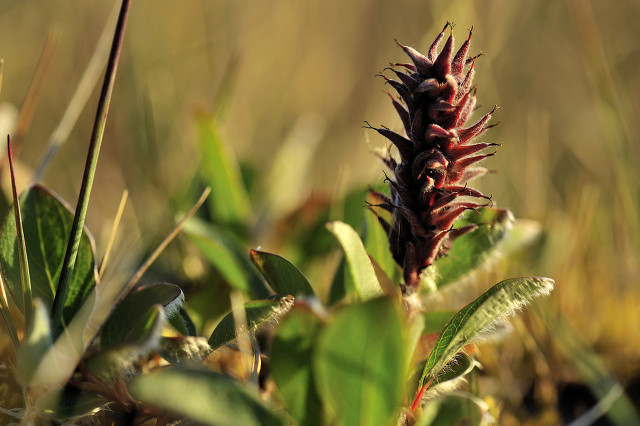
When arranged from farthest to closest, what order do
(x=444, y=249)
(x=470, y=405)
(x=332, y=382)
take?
(x=444, y=249) < (x=470, y=405) < (x=332, y=382)

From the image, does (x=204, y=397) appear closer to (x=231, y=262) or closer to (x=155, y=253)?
(x=155, y=253)

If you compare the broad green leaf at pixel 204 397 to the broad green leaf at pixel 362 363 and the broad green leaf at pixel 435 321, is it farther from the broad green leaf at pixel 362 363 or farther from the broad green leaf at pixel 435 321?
the broad green leaf at pixel 435 321

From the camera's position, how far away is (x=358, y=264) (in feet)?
2.41

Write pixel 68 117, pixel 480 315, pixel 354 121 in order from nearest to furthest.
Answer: pixel 480 315, pixel 68 117, pixel 354 121

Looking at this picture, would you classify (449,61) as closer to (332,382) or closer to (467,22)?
(332,382)

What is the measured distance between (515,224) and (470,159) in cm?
41

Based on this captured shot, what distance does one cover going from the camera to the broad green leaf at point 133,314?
30.1 inches

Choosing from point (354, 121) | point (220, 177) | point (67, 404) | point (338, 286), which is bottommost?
point (67, 404)

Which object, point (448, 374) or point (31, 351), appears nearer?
point (31, 351)

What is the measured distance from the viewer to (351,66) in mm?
3184

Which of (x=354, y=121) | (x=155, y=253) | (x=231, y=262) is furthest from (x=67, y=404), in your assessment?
(x=354, y=121)

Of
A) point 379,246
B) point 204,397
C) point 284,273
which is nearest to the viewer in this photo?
point 204,397

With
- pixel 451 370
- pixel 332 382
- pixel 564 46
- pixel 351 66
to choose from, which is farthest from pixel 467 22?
pixel 332 382

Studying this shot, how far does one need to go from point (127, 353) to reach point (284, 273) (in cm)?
27
